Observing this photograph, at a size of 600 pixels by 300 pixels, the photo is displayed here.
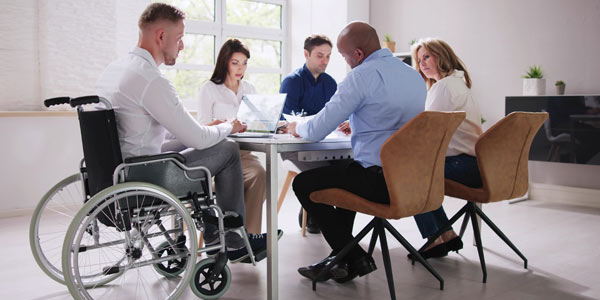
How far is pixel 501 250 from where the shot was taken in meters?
3.21

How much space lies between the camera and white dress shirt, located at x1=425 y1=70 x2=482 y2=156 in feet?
9.52

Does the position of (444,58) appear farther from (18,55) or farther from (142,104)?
(18,55)

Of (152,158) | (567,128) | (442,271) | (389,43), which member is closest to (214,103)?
(152,158)

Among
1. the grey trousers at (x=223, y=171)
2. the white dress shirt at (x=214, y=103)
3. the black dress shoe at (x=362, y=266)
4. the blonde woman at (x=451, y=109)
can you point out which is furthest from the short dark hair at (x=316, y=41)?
the black dress shoe at (x=362, y=266)

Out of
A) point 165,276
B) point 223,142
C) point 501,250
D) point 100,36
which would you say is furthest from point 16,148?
point 501,250

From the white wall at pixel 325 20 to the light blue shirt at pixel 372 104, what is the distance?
342 cm

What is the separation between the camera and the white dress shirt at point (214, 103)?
3387mm

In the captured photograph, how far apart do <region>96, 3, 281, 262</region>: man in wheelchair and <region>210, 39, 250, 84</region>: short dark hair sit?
37.5 inches

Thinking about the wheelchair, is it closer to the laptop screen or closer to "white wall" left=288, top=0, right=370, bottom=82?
the laptop screen

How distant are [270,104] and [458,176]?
1.04 metres

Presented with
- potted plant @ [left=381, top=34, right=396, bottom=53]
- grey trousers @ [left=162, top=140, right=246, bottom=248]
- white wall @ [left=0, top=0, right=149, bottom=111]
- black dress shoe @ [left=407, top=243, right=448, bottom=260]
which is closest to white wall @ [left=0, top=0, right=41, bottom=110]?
white wall @ [left=0, top=0, right=149, bottom=111]

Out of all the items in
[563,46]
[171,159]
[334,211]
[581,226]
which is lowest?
[581,226]

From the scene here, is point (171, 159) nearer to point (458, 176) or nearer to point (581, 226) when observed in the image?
point (458, 176)

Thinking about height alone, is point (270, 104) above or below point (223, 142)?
above
